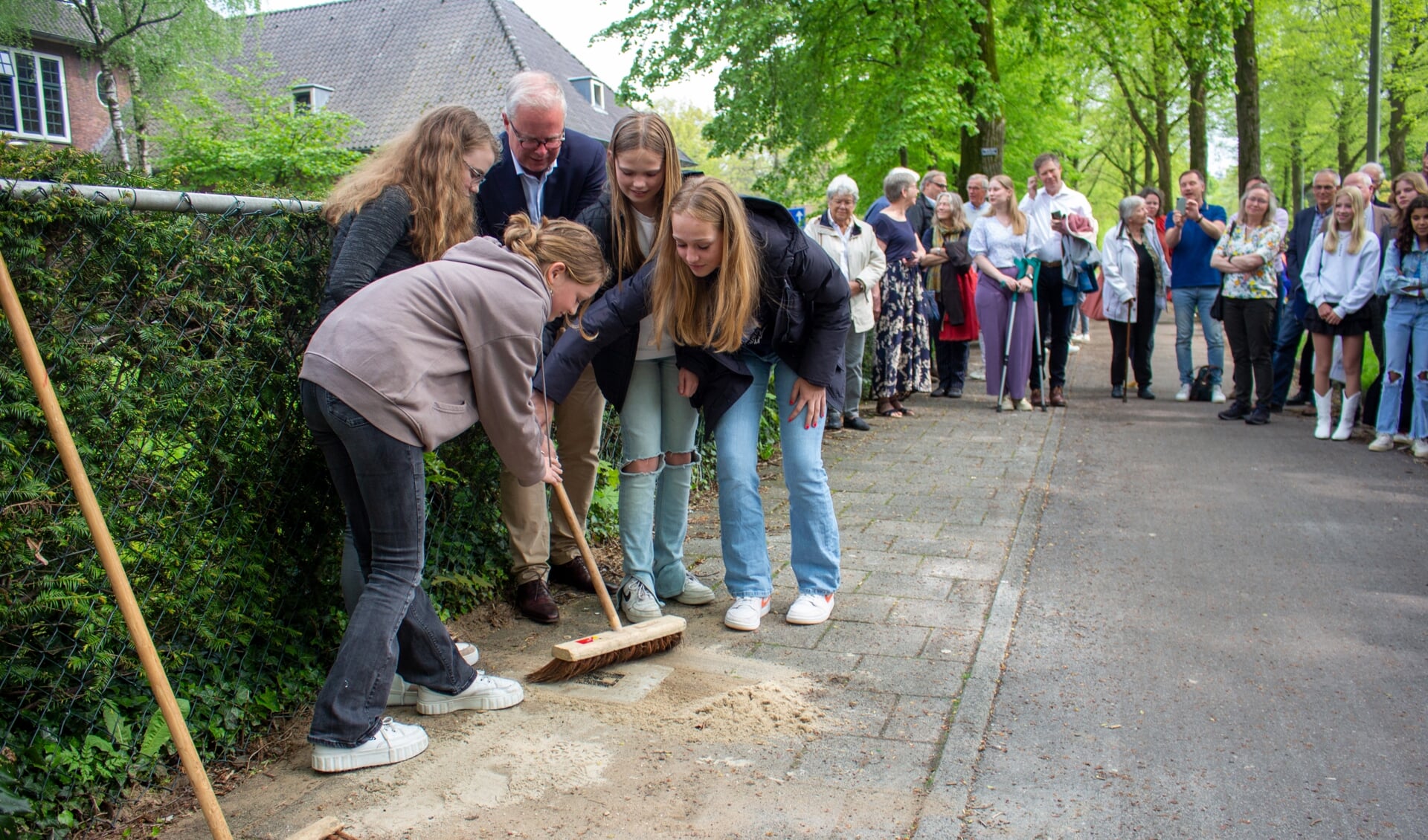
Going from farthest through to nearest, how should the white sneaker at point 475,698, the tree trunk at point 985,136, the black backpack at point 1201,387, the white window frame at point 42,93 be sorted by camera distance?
the white window frame at point 42,93
the tree trunk at point 985,136
the black backpack at point 1201,387
the white sneaker at point 475,698

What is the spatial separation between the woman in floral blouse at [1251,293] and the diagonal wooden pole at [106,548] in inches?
347

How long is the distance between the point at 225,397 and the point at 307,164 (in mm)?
20741

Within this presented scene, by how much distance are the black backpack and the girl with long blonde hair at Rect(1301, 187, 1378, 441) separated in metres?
1.89

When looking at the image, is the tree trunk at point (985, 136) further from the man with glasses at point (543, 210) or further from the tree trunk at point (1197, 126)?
the man with glasses at point (543, 210)

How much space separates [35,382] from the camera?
97.0 inches

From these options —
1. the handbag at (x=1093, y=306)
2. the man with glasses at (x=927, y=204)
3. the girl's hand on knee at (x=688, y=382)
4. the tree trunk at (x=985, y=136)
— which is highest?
the tree trunk at (x=985, y=136)

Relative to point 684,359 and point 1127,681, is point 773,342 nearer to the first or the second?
point 684,359

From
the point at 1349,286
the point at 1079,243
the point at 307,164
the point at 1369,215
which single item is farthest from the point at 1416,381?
the point at 307,164

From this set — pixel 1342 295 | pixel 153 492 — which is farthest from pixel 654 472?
pixel 1342 295

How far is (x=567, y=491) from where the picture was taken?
4828mm

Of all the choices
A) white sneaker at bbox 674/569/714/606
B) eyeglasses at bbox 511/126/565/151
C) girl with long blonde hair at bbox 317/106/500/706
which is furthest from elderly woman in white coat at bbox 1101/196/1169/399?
girl with long blonde hair at bbox 317/106/500/706

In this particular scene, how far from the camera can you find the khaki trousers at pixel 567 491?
14.7ft

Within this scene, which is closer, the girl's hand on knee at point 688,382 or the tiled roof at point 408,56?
the girl's hand on knee at point 688,382

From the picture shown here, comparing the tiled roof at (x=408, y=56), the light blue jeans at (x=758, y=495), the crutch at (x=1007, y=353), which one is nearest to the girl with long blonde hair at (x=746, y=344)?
the light blue jeans at (x=758, y=495)
